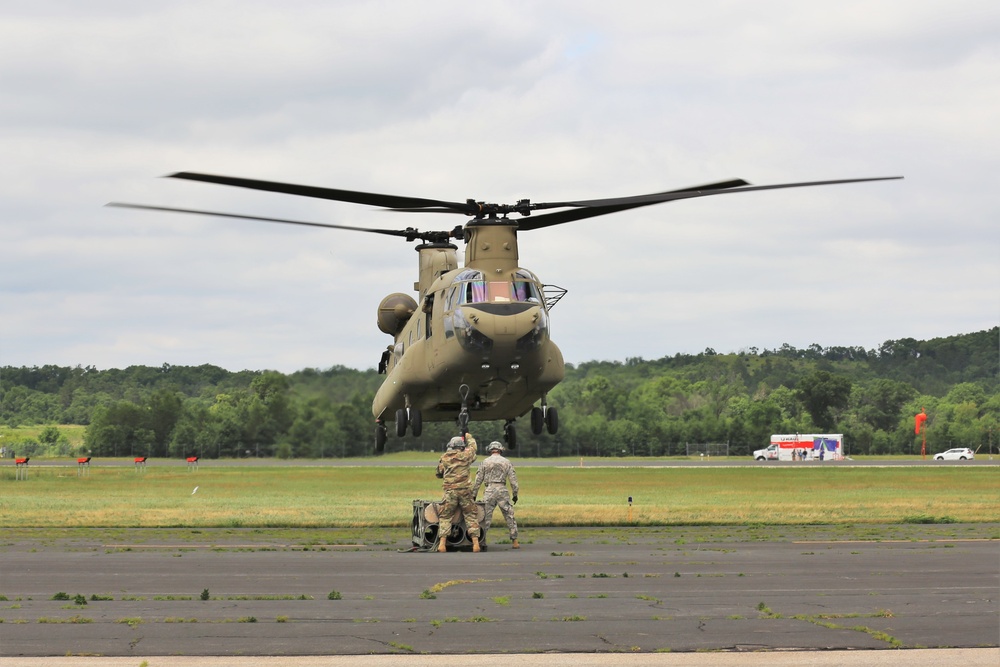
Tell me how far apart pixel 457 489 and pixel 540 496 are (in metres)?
23.1

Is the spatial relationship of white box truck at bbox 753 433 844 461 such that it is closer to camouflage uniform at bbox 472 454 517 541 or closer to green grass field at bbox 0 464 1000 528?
green grass field at bbox 0 464 1000 528

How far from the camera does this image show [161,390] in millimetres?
68688

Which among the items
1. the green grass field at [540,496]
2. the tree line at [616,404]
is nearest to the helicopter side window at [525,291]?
the green grass field at [540,496]

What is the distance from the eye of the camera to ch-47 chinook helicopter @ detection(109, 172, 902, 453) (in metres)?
24.9

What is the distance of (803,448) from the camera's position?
97.8m

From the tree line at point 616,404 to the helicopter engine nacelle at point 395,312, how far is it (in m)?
11.6

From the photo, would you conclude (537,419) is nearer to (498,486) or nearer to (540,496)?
(498,486)

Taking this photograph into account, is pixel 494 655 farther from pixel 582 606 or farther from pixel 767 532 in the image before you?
pixel 767 532

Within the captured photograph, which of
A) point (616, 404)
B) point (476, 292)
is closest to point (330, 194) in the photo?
point (476, 292)

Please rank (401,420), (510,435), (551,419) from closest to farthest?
A: (551,419), (401,420), (510,435)

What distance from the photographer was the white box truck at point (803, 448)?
96.1m

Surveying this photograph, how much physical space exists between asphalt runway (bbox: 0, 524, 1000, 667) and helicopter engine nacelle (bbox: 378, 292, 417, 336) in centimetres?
920

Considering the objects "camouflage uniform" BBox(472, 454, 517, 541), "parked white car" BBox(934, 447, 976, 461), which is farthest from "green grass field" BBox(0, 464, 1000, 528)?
"parked white car" BBox(934, 447, 976, 461)

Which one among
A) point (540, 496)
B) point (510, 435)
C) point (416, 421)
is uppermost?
point (416, 421)
